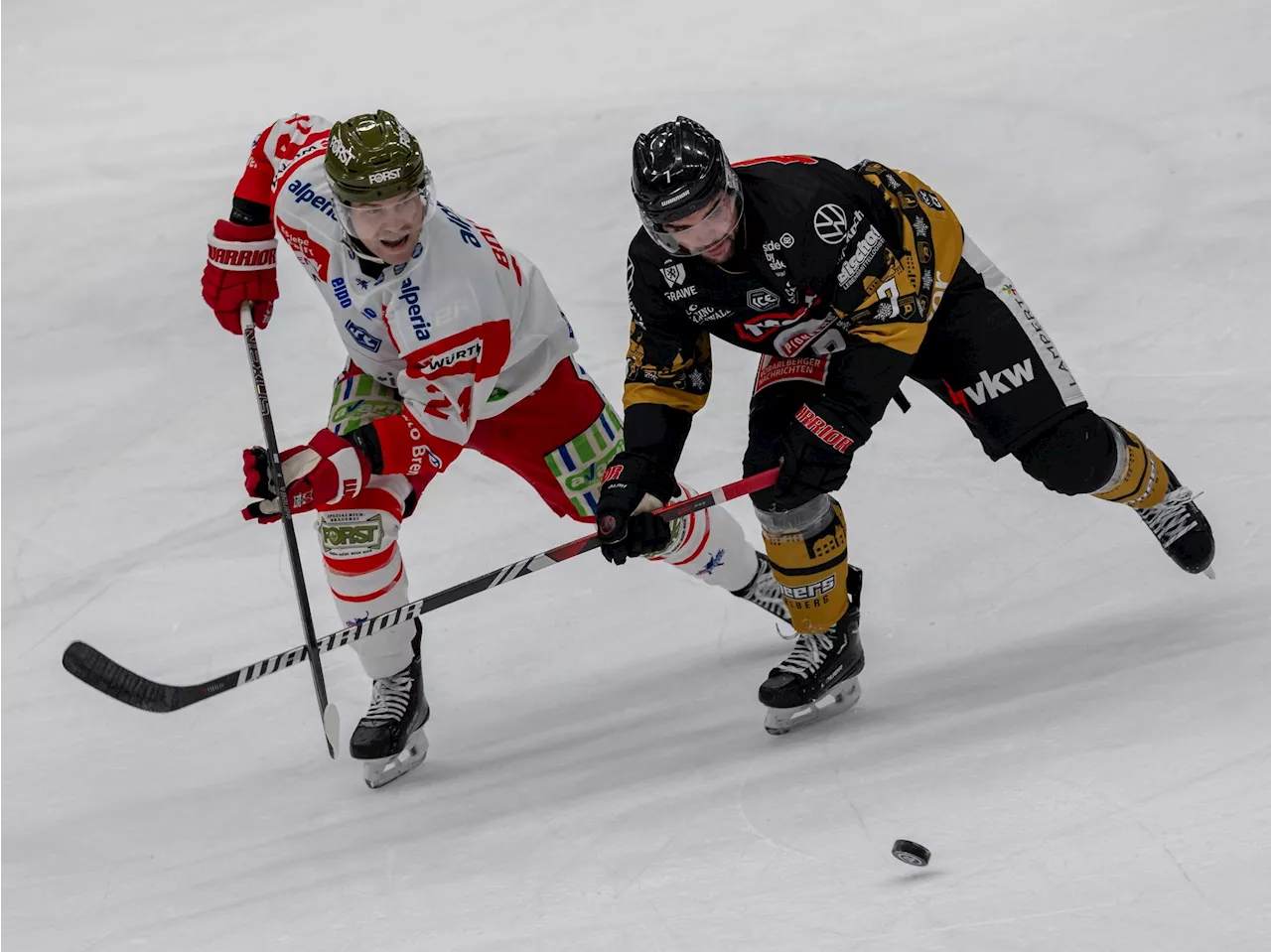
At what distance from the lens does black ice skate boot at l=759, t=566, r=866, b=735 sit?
2871mm

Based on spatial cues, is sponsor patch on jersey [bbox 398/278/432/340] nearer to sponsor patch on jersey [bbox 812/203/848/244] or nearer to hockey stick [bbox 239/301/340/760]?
hockey stick [bbox 239/301/340/760]

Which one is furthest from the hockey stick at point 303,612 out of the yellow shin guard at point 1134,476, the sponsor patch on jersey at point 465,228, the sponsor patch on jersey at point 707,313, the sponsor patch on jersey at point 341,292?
the yellow shin guard at point 1134,476

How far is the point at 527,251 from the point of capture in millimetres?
4988

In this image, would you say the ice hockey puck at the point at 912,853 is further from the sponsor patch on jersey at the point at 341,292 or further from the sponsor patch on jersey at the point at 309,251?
the sponsor patch on jersey at the point at 309,251

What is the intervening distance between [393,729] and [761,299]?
4.00 feet

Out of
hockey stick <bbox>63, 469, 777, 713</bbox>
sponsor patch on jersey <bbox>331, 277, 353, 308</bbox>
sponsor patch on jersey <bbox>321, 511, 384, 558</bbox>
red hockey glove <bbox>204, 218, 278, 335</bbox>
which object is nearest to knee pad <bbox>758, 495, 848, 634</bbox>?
hockey stick <bbox>63, 469, 777, 713</bbox>

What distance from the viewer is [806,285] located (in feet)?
8.52

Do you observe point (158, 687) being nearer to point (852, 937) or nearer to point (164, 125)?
point (852, 937)

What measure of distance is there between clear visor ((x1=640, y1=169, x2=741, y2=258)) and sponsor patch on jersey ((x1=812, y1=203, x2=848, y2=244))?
0.48 ft

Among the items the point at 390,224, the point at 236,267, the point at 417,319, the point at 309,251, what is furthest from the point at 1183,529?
the point at 236,267

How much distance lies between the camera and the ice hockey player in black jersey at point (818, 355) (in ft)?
8.42

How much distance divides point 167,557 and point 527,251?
5.80ft

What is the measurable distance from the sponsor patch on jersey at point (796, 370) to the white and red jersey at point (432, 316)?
1.53ft

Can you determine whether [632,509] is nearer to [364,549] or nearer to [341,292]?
[364,549]
